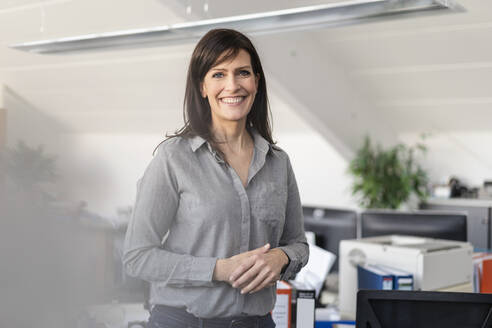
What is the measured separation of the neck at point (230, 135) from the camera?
1.37 m

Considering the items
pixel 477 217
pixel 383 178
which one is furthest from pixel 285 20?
pixel 477 217

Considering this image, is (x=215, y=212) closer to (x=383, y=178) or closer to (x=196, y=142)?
(x=196, y=142)

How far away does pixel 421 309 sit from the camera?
4.50 ft

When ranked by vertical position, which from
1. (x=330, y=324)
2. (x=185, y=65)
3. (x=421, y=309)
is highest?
(x=185, y=65)

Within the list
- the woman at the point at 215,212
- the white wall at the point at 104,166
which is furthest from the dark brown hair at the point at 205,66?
the white wall at the point at 104,166

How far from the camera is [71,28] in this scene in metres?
1.55

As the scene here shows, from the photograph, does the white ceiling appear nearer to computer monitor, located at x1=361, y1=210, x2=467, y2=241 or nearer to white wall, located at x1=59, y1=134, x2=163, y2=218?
white wall, located at x1=59, y1=134, x2=163, y2=218

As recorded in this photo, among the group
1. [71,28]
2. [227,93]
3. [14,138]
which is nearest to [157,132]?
[227,93]

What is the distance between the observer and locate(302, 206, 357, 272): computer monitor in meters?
2.83

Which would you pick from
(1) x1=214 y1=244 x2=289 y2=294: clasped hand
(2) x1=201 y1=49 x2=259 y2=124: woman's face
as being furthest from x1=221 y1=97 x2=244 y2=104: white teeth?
(1) x1=214 y1=244 x2=289 y2=294: clasped hand

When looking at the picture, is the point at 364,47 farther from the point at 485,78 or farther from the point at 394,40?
the point at 485,78

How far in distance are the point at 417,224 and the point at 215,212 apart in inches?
68.1

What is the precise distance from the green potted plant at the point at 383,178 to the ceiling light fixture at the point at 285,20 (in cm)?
307

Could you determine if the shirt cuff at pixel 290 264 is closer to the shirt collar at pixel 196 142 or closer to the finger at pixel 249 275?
the finger at pixel 249 275
